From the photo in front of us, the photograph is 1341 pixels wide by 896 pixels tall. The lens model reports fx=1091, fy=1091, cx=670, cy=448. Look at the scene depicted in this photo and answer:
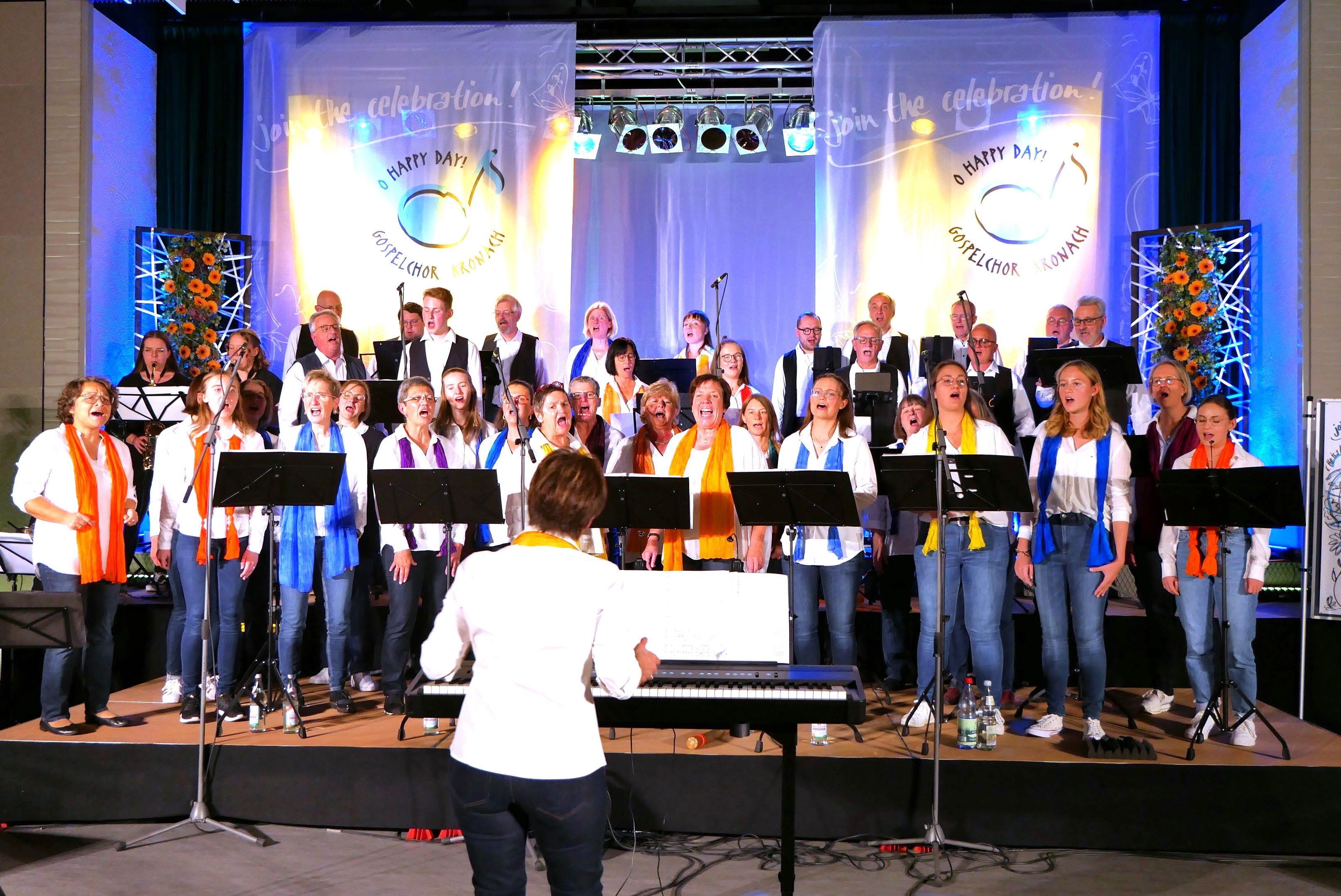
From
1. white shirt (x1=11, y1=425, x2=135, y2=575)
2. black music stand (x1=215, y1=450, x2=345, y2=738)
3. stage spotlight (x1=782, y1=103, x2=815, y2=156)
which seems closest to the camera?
black music stand (x1=215, y1=450, x2=345, y2=738)

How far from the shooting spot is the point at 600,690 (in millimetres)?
3174

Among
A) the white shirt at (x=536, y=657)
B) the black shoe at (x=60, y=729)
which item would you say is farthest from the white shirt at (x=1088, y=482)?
the black shoe at (x=60, y=729)

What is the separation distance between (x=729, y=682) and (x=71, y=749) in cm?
293

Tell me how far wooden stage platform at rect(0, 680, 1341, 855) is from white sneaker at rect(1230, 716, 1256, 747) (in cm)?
4

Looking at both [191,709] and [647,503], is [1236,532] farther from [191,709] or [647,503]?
[191,709]

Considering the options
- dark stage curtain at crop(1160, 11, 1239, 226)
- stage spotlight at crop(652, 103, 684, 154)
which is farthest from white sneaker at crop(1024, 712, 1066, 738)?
stage spotlight at crop(652, 103, 684, 154)

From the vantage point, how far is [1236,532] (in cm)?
475

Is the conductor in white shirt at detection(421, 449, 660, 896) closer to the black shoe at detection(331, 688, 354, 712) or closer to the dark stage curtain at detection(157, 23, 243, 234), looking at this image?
the black shoe at detection(331, 688, 354, 712)

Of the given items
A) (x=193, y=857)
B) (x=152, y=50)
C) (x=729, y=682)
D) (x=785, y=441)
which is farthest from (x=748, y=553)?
(x=152, y=50)

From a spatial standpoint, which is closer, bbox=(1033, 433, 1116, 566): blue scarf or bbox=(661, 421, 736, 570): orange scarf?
bbox=(1033, 433, 1116, 566): blue scarf

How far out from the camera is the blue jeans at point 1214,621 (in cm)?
473

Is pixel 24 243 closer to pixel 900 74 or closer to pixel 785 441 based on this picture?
pixel 785 441

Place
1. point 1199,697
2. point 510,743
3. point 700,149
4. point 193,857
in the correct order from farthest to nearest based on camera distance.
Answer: point 700,149, point 1199,697, point 193,857, point 510,743

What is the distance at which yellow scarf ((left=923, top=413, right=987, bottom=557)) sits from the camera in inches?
183
